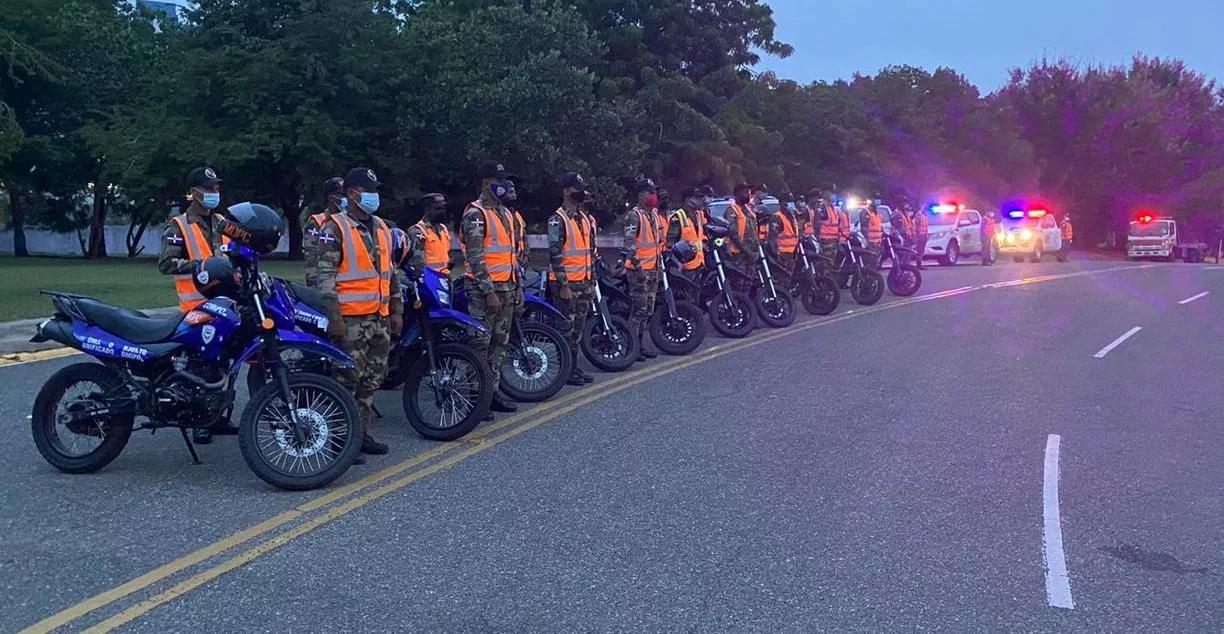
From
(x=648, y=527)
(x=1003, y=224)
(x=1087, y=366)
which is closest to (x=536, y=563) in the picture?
(x=648, y=527)

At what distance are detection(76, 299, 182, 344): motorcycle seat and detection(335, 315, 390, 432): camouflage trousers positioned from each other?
105cm

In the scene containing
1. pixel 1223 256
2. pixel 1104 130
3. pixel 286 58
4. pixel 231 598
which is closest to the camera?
pixel 231 598

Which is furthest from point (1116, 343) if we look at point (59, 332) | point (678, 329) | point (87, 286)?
point (87, 286)

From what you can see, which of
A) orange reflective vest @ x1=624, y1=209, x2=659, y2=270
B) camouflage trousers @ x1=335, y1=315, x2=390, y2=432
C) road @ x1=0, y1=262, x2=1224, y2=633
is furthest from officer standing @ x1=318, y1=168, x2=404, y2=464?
orange reflective vest @ x1=624, y1=209, x2=659, y2=270

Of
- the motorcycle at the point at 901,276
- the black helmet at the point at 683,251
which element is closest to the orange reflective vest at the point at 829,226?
the motorcycle at the point at 901,276

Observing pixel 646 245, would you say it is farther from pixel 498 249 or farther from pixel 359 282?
pixel 359 282

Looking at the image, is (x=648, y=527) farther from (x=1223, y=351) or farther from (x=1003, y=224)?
(x=1003, y=224)

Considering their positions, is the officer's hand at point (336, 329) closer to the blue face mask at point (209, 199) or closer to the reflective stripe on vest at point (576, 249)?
the blue face mask at point (209, 199)

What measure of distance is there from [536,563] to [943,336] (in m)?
9.80

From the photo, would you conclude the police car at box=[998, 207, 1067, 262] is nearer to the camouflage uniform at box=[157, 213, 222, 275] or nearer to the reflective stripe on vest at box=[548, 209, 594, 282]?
the reflective stripe on vest at box=[548, 209, 594, 282]

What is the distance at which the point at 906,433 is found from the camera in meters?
7.95

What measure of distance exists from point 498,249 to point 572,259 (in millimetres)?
1393

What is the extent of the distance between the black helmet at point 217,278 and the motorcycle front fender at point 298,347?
0.37m

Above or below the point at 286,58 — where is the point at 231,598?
below
